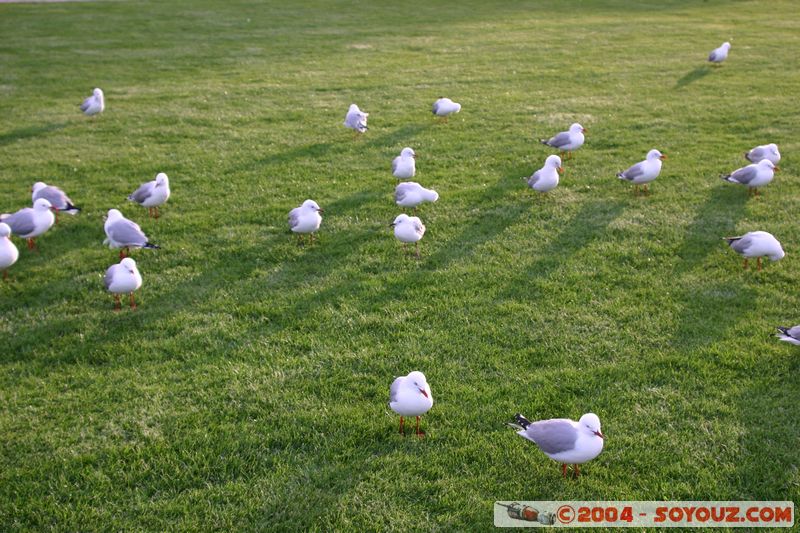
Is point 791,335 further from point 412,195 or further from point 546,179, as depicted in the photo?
point 412,195

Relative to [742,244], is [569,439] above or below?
below

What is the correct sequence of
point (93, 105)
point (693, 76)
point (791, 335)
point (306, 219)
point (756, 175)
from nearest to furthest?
point (791, 335)
point (306, 219)
point (756, 175)
point (93, 105)
point (693, 76)

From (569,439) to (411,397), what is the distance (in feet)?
4.02

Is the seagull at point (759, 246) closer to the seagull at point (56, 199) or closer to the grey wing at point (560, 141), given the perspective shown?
the grey wing at point (560, 141)

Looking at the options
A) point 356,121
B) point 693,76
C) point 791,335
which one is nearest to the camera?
point 791,335

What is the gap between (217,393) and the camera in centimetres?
616

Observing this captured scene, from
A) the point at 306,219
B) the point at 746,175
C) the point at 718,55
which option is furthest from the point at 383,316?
the point at 718,55

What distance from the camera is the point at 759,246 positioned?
25.3 ft

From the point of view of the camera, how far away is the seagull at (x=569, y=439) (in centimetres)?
495

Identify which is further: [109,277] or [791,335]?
[109,277]

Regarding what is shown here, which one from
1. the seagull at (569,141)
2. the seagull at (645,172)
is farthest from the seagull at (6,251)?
the seagull at (645,172)

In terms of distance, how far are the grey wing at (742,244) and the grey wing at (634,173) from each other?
2320 mm

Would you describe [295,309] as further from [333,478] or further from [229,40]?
[229,40]

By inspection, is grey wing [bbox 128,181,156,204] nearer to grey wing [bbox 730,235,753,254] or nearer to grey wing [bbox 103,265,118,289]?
grey wing [bbox 103,265,118,289]
